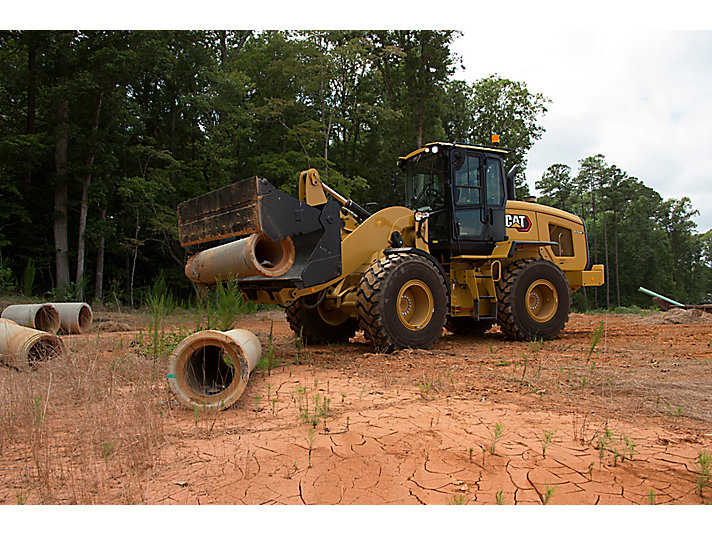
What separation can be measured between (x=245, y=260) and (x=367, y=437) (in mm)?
2809

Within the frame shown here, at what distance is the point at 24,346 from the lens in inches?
221

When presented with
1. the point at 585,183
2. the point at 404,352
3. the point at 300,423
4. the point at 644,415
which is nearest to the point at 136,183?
the point at 404,352

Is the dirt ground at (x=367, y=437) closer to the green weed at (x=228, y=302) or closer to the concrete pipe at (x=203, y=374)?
the concrete pipe at (x=203, y=374)

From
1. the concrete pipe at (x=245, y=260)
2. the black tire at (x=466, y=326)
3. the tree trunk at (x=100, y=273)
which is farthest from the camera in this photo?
the tree trunk at (x=100, y=273)

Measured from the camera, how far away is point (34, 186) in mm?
19266

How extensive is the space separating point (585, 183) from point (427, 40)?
38357 millimetres

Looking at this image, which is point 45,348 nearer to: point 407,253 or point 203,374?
point 203,374

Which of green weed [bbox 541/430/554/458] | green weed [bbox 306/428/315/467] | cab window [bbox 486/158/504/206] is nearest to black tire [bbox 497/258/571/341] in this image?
cab window [bbox 486/158/504/206]

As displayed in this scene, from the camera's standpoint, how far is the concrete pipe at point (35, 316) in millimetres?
8625

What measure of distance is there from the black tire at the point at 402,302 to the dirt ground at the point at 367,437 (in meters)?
0.88

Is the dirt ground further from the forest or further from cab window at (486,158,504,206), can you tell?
the forest

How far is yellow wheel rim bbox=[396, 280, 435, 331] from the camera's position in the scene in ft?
21.5

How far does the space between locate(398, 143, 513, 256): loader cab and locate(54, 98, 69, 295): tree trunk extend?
13.3 m

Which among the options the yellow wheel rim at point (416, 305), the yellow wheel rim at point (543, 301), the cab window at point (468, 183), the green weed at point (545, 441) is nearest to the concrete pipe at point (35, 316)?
the yellow wheel rim at point (416, 305)
